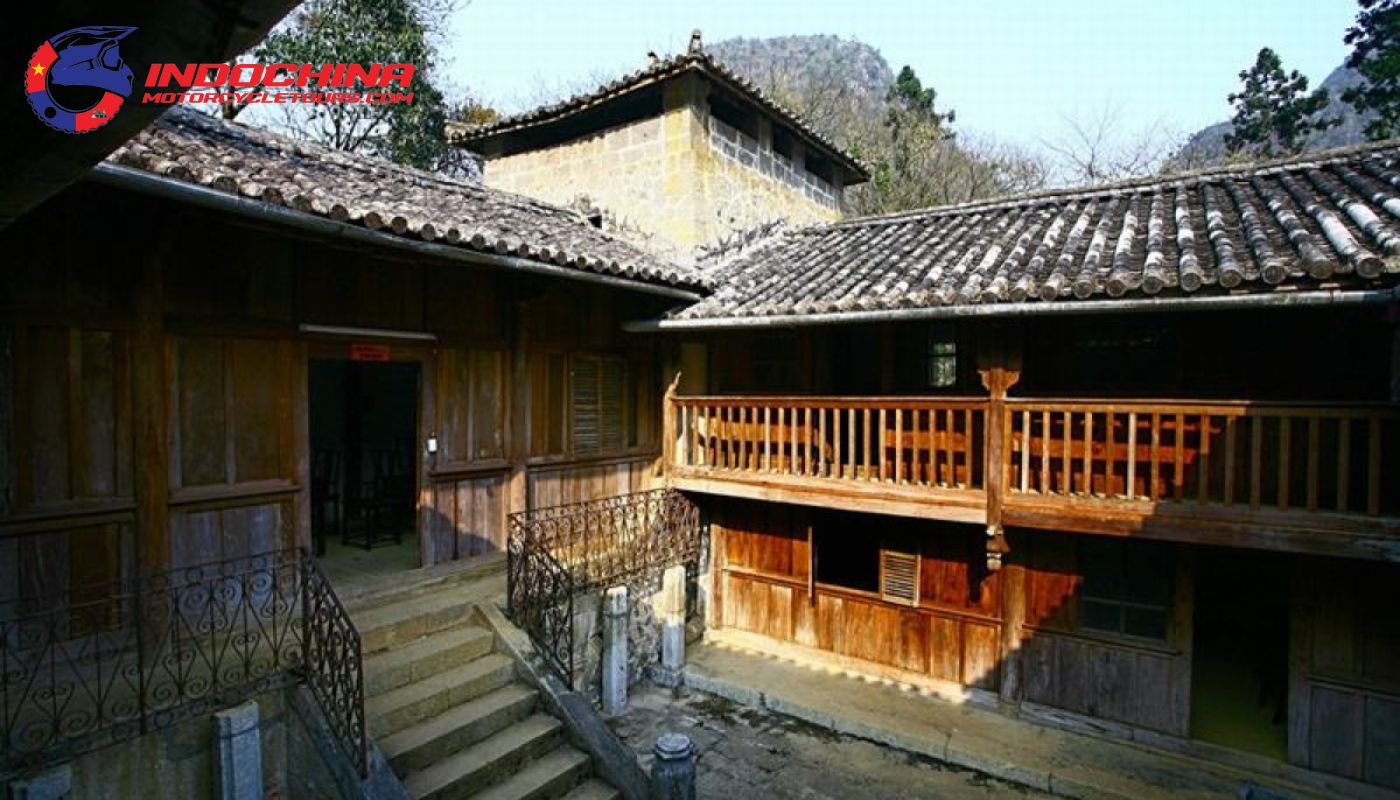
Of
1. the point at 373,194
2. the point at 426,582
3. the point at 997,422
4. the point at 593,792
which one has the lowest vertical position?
the point at 593,792

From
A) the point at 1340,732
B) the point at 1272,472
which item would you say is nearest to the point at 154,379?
the point at 1272,472

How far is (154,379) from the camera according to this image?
5.86 meters

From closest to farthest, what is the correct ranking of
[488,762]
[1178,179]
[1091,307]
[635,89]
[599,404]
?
[488,762] → [1091,307] → [1178,179] → [599,404] → [635,89]

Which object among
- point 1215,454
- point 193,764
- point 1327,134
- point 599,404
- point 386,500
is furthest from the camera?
point 1327,134

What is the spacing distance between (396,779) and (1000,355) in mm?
6636

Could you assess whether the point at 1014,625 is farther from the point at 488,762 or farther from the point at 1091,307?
the point at 488,762

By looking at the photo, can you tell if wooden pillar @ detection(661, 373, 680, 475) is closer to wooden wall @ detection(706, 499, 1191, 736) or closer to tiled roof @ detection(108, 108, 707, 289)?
wooden wall @ detection(706, 499, 1191, 736)

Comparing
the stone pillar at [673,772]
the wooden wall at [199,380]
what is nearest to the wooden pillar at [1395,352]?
the stone pillar at [673,772]

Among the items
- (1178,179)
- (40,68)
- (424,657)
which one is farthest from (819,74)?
(40,68)

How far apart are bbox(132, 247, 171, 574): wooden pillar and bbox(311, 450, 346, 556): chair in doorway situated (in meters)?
2.85

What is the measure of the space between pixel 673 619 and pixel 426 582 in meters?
3.30

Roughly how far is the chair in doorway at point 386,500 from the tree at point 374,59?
9.98 meters

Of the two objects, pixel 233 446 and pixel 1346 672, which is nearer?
pixel 233 446

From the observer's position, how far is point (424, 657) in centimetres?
666
